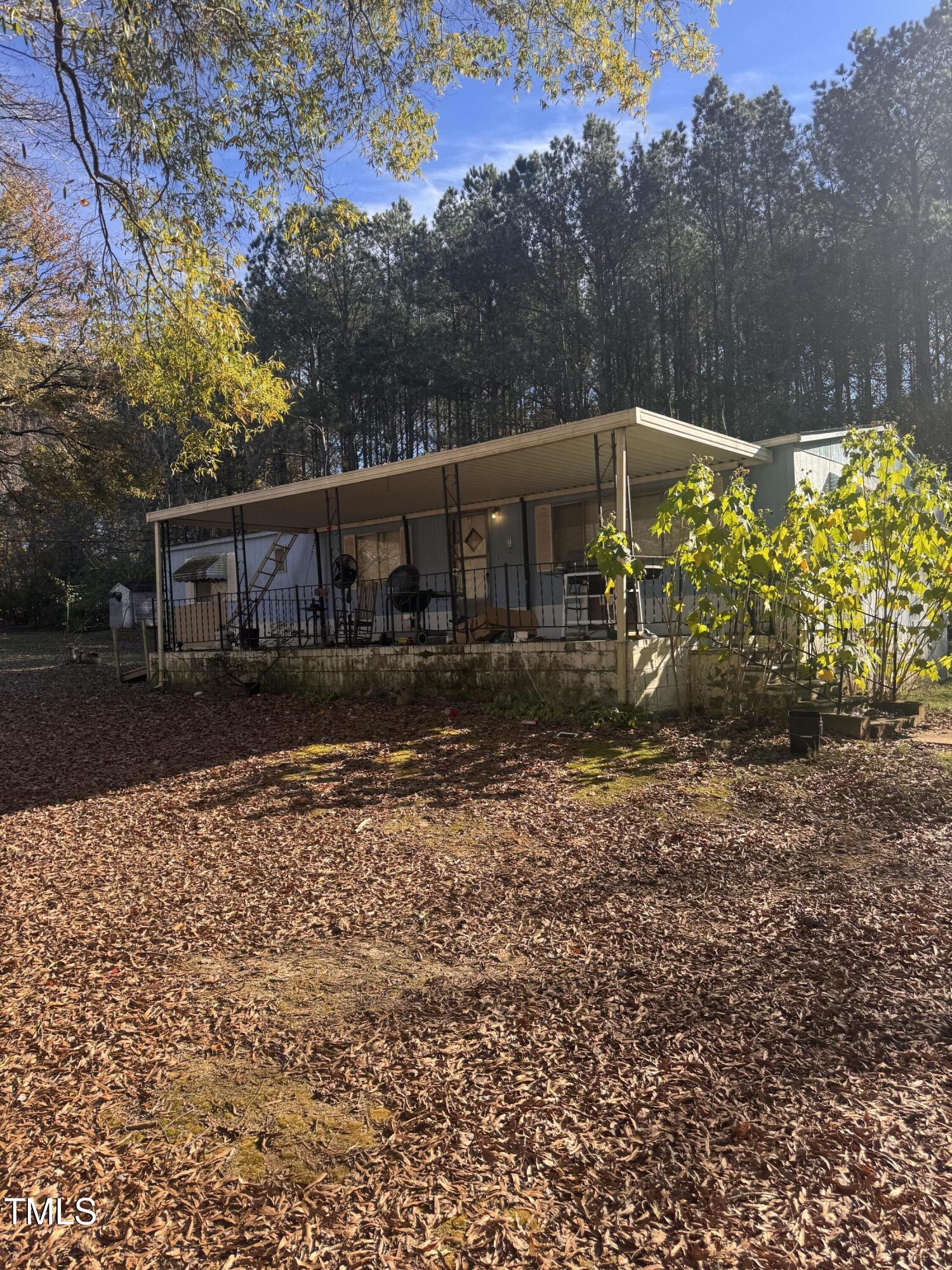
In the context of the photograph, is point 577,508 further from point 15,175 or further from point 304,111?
point 15,175

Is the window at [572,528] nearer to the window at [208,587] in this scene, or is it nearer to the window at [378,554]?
the window at [378,554]

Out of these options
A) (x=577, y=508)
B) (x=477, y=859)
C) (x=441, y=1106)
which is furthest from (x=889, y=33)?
(x=441, y=1106)

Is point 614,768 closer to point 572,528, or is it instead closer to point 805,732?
point 805,732

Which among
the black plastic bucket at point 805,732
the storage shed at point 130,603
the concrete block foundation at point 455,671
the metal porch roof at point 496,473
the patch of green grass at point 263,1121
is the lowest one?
the patch of green grass at point 263,1121

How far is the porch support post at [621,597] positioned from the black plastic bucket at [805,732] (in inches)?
69.9

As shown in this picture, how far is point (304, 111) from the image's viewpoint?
20.9 feet

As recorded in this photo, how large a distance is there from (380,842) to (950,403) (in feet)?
63.6

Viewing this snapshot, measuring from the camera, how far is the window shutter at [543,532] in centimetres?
1234

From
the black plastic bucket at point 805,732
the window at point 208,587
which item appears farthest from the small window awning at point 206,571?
the black plastic bucket at point 805,732

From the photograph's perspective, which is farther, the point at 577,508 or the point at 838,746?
the point at 577,508

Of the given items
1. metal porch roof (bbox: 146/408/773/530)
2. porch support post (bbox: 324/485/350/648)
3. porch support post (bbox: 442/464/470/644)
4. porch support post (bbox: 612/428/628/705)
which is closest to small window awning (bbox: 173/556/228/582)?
metal porch roof (bbox: 146/408/773/530)

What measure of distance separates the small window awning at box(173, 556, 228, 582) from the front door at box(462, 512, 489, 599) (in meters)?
6.44

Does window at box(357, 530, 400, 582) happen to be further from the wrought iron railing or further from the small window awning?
the small window awning

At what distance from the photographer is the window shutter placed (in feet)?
40.5
